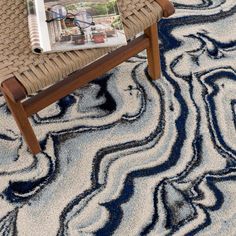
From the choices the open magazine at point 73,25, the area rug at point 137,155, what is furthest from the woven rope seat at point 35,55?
the area rug at point 137,155

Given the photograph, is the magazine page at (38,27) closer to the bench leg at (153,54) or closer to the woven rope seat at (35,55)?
the woven rope seat at (35,55)

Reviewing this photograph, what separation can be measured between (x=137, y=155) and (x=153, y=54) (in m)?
0.34

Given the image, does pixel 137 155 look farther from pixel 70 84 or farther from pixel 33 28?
pixel 33 28

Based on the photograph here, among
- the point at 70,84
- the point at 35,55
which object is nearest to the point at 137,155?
the point at 70,84

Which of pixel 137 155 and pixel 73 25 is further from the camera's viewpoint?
pixel 137 155

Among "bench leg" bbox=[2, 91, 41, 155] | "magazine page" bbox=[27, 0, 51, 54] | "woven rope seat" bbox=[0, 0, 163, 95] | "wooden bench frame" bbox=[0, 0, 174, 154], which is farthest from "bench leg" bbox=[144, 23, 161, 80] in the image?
"bench leg" bbox=[2, 91, 41, 155]

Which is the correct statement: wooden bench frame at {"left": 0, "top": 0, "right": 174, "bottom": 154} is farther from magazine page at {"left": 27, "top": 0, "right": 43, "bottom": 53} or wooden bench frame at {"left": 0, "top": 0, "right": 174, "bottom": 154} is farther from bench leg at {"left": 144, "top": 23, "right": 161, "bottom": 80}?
magazine page at {"left": 27, "top": 0, "right": 43, "bottom": 53}

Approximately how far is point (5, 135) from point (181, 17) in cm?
82

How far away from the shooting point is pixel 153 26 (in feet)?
4.12

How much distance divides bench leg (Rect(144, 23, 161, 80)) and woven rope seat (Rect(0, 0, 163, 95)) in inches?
4.0

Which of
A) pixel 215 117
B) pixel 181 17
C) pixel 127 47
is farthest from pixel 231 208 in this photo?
pixel 181 17

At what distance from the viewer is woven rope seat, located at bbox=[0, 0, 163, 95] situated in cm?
106

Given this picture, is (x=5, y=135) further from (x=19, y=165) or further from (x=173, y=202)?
(x=173, y=202)

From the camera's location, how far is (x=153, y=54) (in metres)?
1.38
